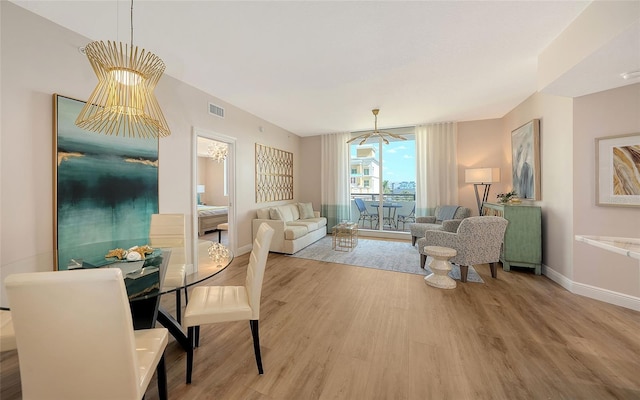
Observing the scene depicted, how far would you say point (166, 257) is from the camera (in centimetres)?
187

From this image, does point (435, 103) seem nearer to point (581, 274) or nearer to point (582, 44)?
point (582, 44)

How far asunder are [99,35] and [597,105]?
17.8 ft

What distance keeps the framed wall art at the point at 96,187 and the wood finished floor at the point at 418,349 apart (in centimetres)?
89

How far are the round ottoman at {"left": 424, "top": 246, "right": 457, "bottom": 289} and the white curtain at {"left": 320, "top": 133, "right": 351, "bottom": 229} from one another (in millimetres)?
3397

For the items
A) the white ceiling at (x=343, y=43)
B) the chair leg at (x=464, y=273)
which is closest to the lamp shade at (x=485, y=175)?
the white ceiling at (x=343, y=43)

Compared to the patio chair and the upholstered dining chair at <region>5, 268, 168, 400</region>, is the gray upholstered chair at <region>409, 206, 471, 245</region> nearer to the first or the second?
the patio chair

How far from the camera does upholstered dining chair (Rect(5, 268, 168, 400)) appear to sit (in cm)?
85

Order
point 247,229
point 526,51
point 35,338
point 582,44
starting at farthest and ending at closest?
point 247,229 → point 526,51 → point 582,44 → point 35,338

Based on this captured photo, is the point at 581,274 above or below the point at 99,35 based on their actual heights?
below

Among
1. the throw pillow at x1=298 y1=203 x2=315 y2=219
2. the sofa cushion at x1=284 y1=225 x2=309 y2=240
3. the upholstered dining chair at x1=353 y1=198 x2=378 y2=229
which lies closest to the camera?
the sofa cushion at x1=284 y1=225 x2=309 y2=240

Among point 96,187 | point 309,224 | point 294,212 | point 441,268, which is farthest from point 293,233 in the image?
point 96,187

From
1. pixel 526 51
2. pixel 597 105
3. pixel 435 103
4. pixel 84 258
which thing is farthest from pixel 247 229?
pixel 597 105

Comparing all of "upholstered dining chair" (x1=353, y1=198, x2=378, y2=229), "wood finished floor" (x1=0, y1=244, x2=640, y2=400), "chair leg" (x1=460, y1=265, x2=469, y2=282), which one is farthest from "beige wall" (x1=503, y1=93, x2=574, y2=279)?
"upholstered dining chair" (x1=353, y1=198, x2=378, y2=229)

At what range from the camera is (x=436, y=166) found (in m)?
5.54
